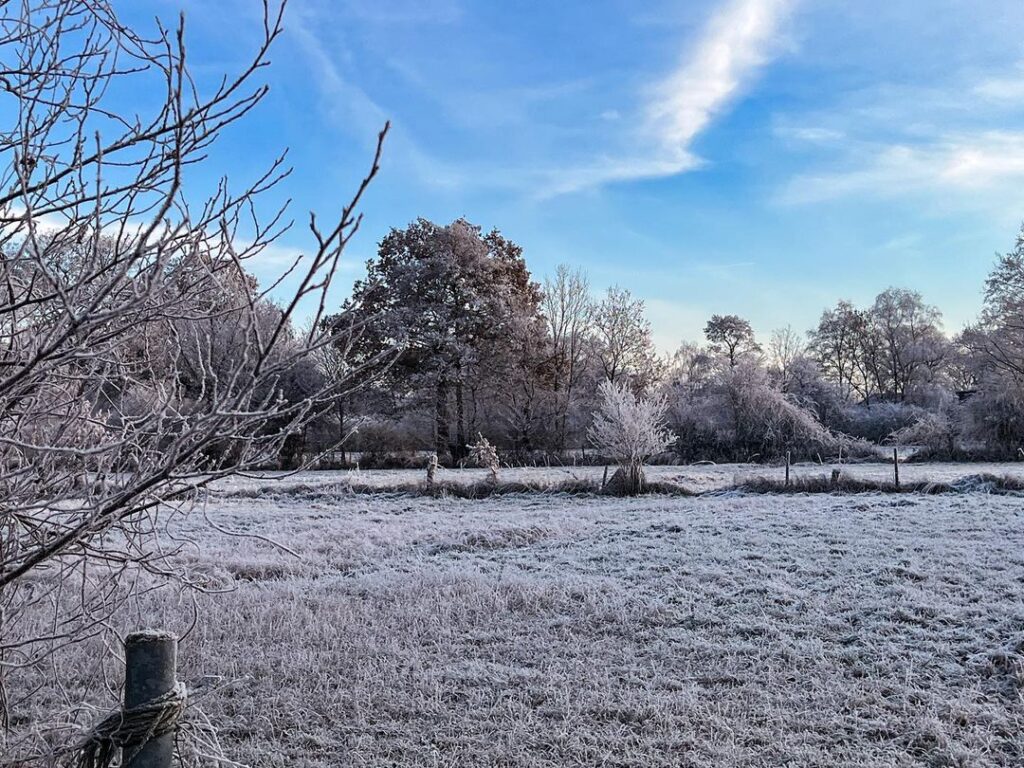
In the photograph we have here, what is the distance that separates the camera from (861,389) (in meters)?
40.8

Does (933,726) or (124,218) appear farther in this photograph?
(933,726)

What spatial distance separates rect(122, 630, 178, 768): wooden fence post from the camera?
1.97 meters

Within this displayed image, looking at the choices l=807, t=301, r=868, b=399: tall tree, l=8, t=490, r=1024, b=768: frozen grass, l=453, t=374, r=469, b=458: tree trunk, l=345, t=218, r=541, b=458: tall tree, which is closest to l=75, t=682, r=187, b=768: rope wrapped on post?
l=8, t=490, r=1024, b=768: frozen grass

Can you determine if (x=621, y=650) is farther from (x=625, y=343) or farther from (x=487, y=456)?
(x=625, y=343)

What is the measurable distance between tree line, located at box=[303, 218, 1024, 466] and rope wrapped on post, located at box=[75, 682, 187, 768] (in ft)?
67.5

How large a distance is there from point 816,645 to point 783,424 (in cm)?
2163

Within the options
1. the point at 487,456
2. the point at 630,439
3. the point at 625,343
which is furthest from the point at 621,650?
the point at 625,343

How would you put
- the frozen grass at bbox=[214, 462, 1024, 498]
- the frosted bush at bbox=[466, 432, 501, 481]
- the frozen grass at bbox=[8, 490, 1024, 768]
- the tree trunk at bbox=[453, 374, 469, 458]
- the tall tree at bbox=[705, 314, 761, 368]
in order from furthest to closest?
the tall tree at bbox=[705, 314, 761, 368] → the tree trunk at bbox=[453, 374, 469, 458] → the frosted bush at bbox=[466, 432, 501, 481] → the frozen grass at bbox=[214, 462, 1024, 498] → the frozen grass at bbox=[8, 490, 1024, 768]

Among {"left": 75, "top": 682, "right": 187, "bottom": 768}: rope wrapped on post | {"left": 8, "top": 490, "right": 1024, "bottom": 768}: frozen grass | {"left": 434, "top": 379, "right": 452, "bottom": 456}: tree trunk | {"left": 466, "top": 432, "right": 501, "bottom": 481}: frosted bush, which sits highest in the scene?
{"left": 434, "top": 379, "right": 452, "bottom": 456}: tree trunk

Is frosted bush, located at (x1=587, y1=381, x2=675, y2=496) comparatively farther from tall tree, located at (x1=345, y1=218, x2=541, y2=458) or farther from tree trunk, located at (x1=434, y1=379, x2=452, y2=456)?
tree trunk, located at (x1=434, y1=379, x2=452, y2=456)

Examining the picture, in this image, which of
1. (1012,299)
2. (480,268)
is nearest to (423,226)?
(480,268)

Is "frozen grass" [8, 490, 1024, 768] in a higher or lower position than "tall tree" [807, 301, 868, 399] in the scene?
lower

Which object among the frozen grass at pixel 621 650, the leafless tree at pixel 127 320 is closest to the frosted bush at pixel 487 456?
the frozen grass at pixel 621 650

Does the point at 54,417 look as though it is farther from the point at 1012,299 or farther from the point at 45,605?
the point at 1012,299
